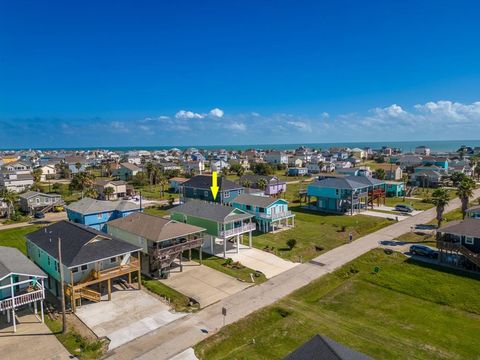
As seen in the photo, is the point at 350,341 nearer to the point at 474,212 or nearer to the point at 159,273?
the point at 159,273

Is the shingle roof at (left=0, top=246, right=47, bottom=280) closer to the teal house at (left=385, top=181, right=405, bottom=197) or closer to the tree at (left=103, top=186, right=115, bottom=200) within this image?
the tree at (left=103, top=186, right=115, bottom=200)

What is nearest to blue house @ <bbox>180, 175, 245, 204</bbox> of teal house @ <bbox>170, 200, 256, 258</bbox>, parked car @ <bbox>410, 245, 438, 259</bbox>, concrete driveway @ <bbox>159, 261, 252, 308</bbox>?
teal house @ <bbox>170, 200, 256, 258</bbox>

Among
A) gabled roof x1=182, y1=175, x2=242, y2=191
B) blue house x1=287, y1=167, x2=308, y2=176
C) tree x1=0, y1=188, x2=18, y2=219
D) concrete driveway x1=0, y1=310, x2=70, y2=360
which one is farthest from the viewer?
blue house x1=287, y1=167, x2=308, y2=176

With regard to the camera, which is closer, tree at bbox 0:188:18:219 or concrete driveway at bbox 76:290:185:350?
concrete driveway at bbox 76:290:185:350

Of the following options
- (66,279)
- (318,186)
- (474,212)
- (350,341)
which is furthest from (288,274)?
(318,186)

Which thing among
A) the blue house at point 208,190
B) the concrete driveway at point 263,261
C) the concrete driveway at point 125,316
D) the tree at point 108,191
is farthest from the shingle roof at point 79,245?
the tree at point 108,191

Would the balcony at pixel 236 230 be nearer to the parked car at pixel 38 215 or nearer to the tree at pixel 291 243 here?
the tree at pixel 291 243
